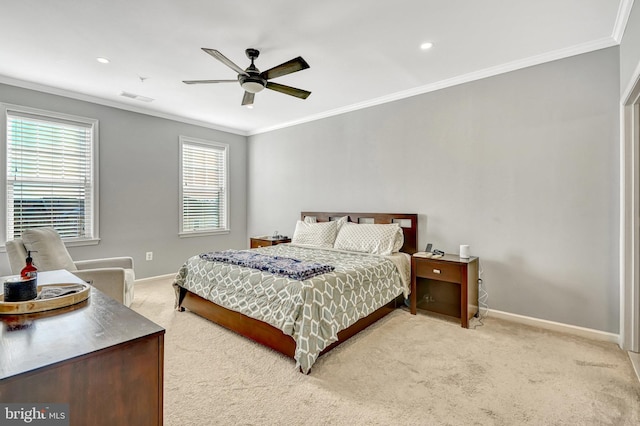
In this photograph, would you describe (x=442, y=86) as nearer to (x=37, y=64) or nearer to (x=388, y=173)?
(x=388, y=173)

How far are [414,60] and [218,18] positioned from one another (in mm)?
1880

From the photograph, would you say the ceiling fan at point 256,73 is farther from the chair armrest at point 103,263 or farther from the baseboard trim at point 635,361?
the baseboard trim at point 635,361

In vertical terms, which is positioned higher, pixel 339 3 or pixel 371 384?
pixel 339 3

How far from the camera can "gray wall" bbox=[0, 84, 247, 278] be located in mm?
4066

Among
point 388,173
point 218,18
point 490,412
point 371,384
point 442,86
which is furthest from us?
point 388,173

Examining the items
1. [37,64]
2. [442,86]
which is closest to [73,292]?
[37,64]

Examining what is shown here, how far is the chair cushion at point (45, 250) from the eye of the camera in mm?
2787

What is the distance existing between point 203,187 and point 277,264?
10.8ft

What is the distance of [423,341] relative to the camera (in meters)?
2.74

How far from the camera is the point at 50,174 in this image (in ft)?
12.6

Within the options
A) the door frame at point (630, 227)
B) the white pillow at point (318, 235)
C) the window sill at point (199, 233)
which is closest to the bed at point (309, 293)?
the white pillow at point (318, 235)

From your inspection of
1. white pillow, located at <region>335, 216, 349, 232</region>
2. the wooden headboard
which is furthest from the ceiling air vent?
the wooden headboard

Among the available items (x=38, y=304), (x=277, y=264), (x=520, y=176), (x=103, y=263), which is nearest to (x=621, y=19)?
(x=520, y=176)

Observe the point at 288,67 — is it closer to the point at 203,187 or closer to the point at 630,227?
the point at 630,227
